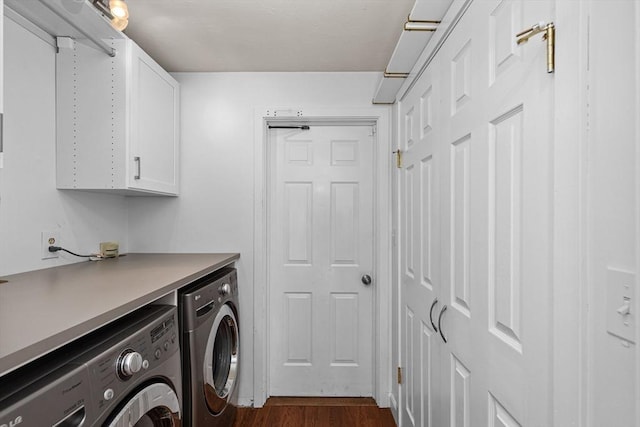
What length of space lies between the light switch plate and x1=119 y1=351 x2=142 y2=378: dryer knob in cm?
112

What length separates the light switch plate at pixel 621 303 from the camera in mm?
562

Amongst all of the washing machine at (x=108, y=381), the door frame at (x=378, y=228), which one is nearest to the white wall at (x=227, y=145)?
the door frame at (x=378, y=228)

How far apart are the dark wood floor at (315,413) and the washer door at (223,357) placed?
0.37m

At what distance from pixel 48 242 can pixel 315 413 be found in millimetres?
1859

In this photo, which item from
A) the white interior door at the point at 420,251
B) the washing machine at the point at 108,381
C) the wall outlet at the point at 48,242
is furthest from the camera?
the wall outlet at the point at 48,242

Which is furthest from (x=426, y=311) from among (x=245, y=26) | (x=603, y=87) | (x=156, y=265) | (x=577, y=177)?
(x=245, y=26)

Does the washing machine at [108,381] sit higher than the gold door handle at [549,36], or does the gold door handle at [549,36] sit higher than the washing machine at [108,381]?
the gold door handle at [549,36]

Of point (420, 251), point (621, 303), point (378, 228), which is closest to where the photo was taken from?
point (621, 303)

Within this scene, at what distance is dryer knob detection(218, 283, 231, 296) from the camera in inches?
76.1

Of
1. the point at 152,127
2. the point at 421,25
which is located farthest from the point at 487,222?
the point at 152,127

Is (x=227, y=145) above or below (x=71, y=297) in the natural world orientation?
above

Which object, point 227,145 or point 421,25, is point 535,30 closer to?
point 421,25

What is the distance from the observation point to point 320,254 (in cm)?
258

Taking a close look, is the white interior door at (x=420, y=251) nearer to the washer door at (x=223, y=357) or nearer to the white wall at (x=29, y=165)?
the washer door at (x=223, y=357)
